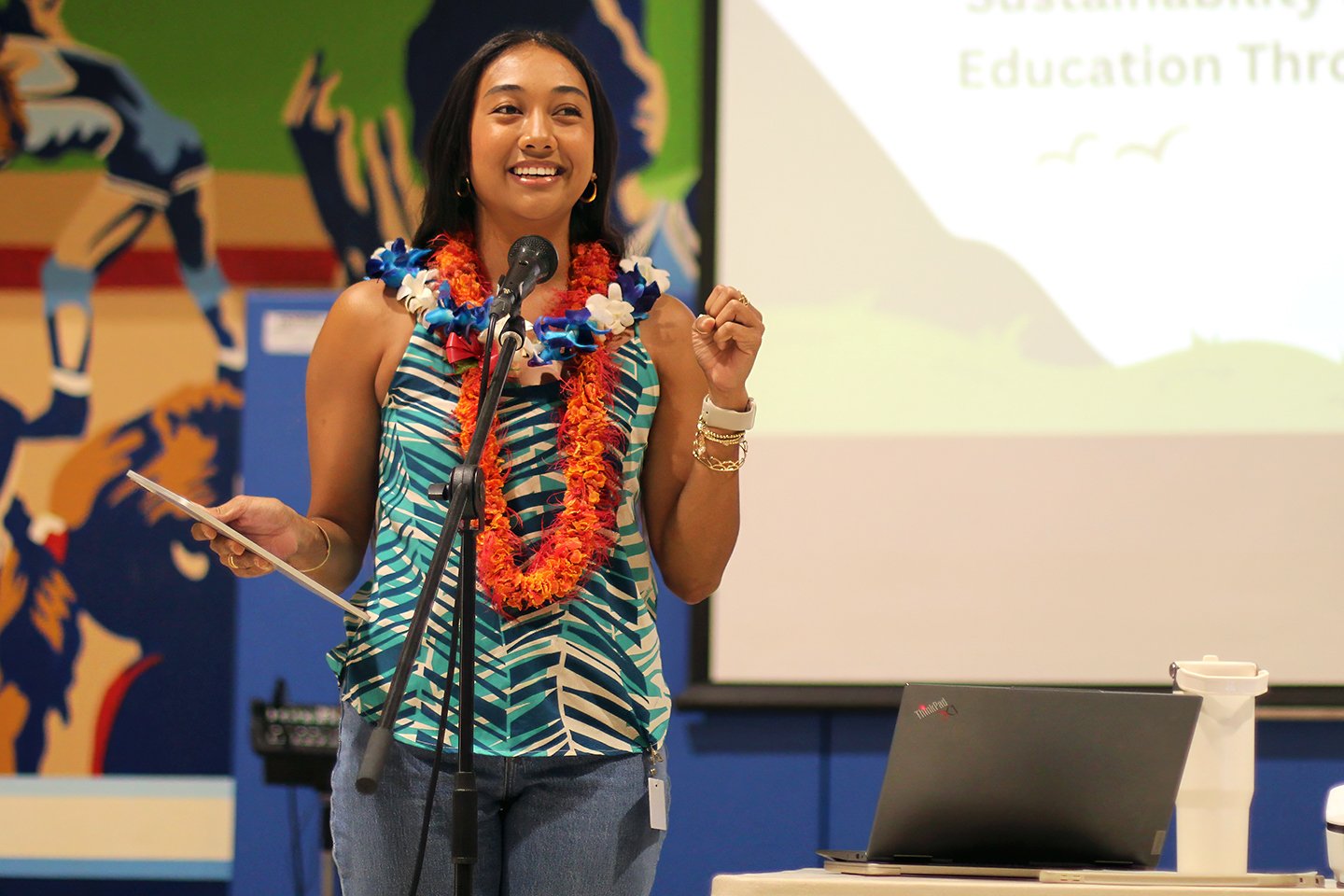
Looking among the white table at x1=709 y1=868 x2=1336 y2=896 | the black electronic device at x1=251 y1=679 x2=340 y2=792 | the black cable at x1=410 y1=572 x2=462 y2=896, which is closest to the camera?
the white table at x1=709 y1=868 x2=1336 y2=896

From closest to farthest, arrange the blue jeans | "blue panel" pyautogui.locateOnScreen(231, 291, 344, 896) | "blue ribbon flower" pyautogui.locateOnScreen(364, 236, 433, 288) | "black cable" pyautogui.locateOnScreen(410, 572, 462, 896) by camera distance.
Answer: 1. "black cable" pyautogui.locateOnScreen(410, 572, 462, 896)
2. the blue jeans
3. "blue ribbon flower" pyautogui.locateOnScreen(364, 236, 433, 288)
4. "blue panel" pyautogui.locateOnScreen(231, 291, 344, 896)

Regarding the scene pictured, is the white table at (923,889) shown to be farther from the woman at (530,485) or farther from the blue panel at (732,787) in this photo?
the blue panel at (732,787)

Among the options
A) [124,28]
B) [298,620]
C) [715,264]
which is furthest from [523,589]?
[124,28]

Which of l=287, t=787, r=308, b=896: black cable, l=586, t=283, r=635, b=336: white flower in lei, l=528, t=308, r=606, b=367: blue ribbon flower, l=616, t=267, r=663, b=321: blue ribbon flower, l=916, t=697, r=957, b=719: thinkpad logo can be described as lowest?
l=287, t=787, r=308, b=896: black cable

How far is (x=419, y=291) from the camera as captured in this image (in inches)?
66.8

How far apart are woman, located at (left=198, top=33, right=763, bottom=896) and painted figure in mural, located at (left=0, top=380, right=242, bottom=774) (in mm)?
2133

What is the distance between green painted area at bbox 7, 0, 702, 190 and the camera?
3.71 m

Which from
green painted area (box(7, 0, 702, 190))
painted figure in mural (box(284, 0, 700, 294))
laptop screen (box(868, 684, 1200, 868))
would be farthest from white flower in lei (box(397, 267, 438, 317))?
green painted area (box(7, 0, 702, 190))

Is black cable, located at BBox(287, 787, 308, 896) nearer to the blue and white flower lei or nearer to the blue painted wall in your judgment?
the blue painted wall

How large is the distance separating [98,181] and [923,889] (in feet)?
10.5

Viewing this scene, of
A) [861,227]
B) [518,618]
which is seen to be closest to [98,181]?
[861,227]

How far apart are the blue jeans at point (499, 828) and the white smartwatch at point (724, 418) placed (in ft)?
1.27

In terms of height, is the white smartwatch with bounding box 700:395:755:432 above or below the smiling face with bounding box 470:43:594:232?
below

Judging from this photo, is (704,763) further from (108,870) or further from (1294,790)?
(108,870)
